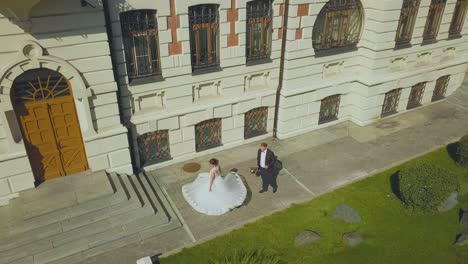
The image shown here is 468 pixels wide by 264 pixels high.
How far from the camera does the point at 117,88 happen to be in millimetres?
12445

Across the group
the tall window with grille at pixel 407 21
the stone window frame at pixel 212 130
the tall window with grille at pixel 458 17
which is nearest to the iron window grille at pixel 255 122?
the stone window frame at pixel 212 130

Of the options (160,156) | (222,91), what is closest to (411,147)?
(222,91)

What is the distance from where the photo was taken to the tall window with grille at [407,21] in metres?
16.8

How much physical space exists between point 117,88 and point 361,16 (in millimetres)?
11038

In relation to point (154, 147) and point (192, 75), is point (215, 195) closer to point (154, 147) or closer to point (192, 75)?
point (154, 147)

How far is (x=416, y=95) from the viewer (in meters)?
20.2

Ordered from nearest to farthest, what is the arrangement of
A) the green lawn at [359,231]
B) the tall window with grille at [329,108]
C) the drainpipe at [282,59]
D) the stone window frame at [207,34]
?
1. the green lawn at [359,231]
2. the stone window frame at [207,34]
3. the drainpipe at [282,59]
4. the tall window with grille at [329,108]

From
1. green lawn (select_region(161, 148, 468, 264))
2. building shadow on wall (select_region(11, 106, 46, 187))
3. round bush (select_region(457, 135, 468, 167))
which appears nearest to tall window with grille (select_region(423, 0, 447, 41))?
round bush (select_region(457, 135, 468, 167))

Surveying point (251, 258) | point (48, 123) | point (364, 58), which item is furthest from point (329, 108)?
point (48, 123)

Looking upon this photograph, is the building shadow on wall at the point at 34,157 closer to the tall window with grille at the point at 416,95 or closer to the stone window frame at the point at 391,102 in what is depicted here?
the stone window frame at the point at 391,102

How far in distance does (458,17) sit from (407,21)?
4.11 metres

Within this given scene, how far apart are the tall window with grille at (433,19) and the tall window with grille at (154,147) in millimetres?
13679

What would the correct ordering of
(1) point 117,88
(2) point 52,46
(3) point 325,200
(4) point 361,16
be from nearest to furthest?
(2) point 52,46
(1) point 117,88
(3) point 325,200
(4) point 361,16

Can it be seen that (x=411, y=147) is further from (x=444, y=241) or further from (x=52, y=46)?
(x=52, y=46)
